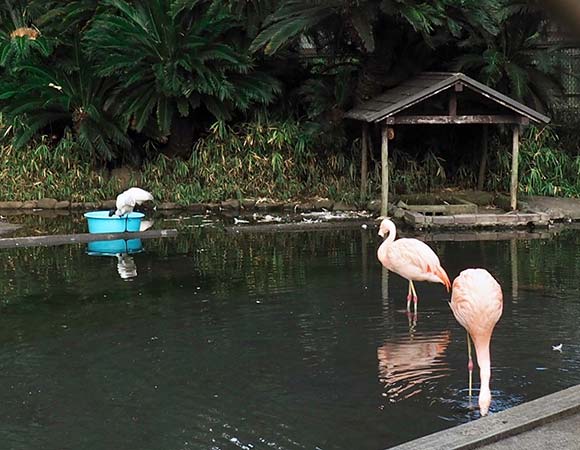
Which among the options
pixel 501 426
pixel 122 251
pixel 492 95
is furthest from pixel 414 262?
pixel 492 95

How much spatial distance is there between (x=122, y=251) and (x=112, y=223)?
1.90 feet

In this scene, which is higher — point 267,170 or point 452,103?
point 452,103

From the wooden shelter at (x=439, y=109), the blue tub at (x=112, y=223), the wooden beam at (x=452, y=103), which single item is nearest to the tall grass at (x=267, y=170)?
the wooden shelter at (x=439, y=109)

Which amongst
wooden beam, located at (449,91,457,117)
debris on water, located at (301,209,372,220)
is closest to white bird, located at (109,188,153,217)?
debris on water, located at (301,209,372,220)

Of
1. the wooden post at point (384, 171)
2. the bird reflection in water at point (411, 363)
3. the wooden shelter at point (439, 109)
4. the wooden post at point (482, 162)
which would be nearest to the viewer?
the bird reflection in water at point (411, 363)

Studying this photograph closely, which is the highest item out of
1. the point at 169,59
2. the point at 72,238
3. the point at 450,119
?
the point at 169,59

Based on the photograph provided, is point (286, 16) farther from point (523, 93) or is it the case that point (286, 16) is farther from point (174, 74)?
point (523, 93)

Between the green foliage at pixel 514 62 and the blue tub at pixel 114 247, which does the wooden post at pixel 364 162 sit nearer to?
the green foliage at pixel 514 62

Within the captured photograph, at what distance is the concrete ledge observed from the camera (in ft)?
11.3

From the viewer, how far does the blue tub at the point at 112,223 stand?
10.6m

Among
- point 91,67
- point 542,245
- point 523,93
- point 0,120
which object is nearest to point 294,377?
point 542,245

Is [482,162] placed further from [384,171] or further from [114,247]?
[114,247]

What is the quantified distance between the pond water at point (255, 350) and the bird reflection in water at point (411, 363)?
0.06ft

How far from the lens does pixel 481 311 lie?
4.42 meters
